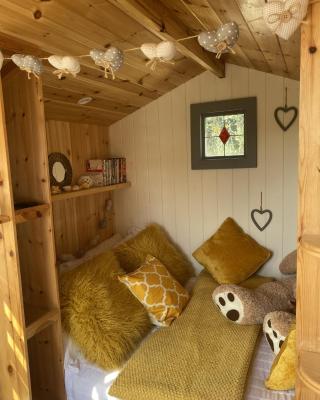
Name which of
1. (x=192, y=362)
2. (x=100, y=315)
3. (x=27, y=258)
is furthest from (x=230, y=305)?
(x=27, y=258)

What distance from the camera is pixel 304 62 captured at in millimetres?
980

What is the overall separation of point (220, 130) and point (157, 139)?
576mm

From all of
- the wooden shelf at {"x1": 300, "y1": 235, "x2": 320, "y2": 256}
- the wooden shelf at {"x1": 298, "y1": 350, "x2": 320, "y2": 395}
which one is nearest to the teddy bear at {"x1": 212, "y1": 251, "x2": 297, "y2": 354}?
the wooden shelf at {"x1": 298, "y1": 350, "x2": 320, "y2": 395}

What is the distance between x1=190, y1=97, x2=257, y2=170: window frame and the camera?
2.53 meters

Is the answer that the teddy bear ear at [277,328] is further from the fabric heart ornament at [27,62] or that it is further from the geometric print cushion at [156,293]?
the fabric heart ornament at [27,62]

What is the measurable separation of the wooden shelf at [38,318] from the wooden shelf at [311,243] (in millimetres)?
1300

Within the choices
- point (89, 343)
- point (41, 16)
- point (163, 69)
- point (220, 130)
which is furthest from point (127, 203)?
point (41, 16)

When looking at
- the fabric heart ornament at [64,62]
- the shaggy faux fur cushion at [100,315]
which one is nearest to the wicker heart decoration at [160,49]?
the fabric heart ornament at [64,62]

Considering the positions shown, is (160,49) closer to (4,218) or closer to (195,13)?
(195,13)

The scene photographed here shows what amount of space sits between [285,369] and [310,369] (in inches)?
20.6

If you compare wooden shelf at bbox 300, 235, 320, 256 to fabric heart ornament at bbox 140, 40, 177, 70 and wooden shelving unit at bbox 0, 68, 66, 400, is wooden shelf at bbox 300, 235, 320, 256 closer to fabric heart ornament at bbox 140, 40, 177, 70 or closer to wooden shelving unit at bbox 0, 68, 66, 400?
fabric heart ornament at bbox 140, 40, 177, 70

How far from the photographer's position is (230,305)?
205 centimetres

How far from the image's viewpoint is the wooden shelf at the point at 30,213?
1.48m

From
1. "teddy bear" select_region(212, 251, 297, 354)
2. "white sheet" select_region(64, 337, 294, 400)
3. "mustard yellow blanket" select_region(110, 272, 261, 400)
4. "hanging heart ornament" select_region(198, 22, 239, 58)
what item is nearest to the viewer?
"hanging heart ornament" select_region(198, 22, 239, 58)
